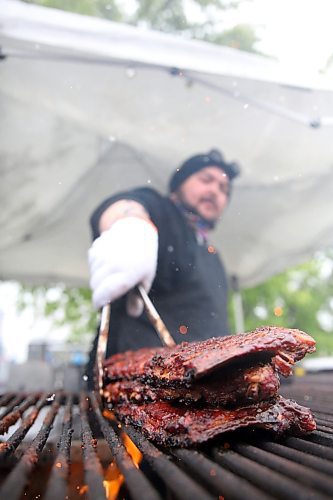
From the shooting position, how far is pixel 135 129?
459cm

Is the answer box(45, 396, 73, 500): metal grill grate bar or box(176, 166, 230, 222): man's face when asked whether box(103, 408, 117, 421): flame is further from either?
box(176, 166, 230, 222): man's face

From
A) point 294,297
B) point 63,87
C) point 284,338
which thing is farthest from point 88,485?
point 294,297

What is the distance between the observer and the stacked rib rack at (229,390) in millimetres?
1349

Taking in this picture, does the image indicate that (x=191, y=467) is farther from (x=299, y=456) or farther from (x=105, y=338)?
(x=105, y=338)

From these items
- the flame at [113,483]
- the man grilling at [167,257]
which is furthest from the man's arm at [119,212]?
the flame at [113,483]

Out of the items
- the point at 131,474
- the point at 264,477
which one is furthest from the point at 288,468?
the point at 131,474

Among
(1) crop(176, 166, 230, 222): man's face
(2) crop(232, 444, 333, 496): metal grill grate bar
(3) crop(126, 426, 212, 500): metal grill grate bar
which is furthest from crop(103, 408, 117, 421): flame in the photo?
(1) crop(176, 166, 230, 222): man's face

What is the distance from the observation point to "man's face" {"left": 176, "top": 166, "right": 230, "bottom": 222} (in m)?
4.95

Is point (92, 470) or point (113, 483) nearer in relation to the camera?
point (92, 470)

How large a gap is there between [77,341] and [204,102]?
581 inches

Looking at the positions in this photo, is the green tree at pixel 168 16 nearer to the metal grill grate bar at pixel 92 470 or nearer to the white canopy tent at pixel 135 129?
the white canopy tent at pixel 135 129

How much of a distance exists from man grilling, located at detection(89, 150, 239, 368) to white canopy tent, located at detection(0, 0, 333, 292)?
1.60 feet

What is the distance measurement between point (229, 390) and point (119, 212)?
97.9 inches

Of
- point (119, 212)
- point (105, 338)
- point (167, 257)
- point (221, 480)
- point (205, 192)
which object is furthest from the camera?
point (205, 192)
